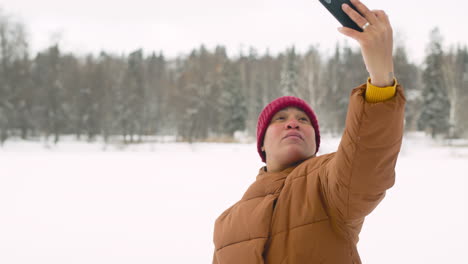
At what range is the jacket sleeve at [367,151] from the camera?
33.1 inches

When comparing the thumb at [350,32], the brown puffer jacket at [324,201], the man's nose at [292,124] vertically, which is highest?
the thumb at [350,32]

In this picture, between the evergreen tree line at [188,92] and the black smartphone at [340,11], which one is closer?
the black smartphone at [340,11]

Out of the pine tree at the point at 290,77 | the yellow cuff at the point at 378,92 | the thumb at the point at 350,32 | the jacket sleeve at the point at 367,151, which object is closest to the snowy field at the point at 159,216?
the jacket sleeve at the point at 367,151

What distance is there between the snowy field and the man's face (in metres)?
2.91

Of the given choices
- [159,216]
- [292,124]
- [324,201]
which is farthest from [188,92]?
[324,201]

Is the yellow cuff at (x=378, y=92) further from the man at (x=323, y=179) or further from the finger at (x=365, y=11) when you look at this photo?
the finger at (x=365, y=11)

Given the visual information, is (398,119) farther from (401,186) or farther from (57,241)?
(401,186)

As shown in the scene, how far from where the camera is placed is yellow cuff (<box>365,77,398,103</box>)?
0.83m

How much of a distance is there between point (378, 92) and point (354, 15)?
204 millimetres

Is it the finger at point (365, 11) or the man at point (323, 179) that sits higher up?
the finger at point (365, 11)

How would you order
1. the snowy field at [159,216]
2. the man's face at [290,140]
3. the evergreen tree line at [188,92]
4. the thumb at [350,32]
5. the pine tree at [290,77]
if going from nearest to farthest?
the thumb at [350,32], the man's face at [290,140], the snowy field at [159,216], the evergreen tree line at [188,92], the pine tree at [290,77]

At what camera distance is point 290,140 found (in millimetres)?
1404

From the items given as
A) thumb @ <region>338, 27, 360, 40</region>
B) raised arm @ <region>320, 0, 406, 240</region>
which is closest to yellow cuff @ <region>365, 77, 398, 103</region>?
raised arm @ <region>320, 0, 406, 240</region>

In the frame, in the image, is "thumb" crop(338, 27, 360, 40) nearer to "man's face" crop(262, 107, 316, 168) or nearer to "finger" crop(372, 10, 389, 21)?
"finger" crop(372, 10, 389, 21)
